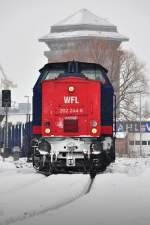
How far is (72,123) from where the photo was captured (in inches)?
790

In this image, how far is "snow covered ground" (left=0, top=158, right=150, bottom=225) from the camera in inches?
356

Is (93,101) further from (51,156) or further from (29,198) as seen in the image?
(29,198)

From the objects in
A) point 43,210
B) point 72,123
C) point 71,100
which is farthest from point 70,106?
point 43,210

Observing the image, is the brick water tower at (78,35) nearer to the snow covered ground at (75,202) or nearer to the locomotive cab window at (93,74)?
the locomotive cab window at (93,74)

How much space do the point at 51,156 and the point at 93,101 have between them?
6.61 feet

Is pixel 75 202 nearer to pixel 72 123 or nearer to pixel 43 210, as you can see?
pixel 43 210

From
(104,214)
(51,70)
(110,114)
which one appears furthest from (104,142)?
(104,214)

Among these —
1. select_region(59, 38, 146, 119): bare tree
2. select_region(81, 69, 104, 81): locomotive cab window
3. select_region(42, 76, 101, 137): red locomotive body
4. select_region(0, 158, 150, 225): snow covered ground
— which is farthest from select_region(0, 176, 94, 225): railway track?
select_region(59, 38, 146, 119): bare tree

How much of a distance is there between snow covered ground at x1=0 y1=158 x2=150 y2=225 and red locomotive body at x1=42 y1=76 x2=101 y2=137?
3406 millimetres

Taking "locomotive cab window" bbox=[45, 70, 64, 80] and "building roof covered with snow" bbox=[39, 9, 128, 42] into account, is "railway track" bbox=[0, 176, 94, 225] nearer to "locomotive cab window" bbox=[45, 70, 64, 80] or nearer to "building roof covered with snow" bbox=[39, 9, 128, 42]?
"locomotive cab window" bbox=[45, 70, 64, 80]

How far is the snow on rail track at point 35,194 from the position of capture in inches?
384

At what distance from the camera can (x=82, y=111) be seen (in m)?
20.0

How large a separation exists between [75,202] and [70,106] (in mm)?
9041

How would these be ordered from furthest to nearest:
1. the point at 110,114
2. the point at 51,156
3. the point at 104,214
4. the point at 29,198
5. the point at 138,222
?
the point at 110,114
the point at 51,156
the point at 29,198
the point at 104,214
the point at 138,222
